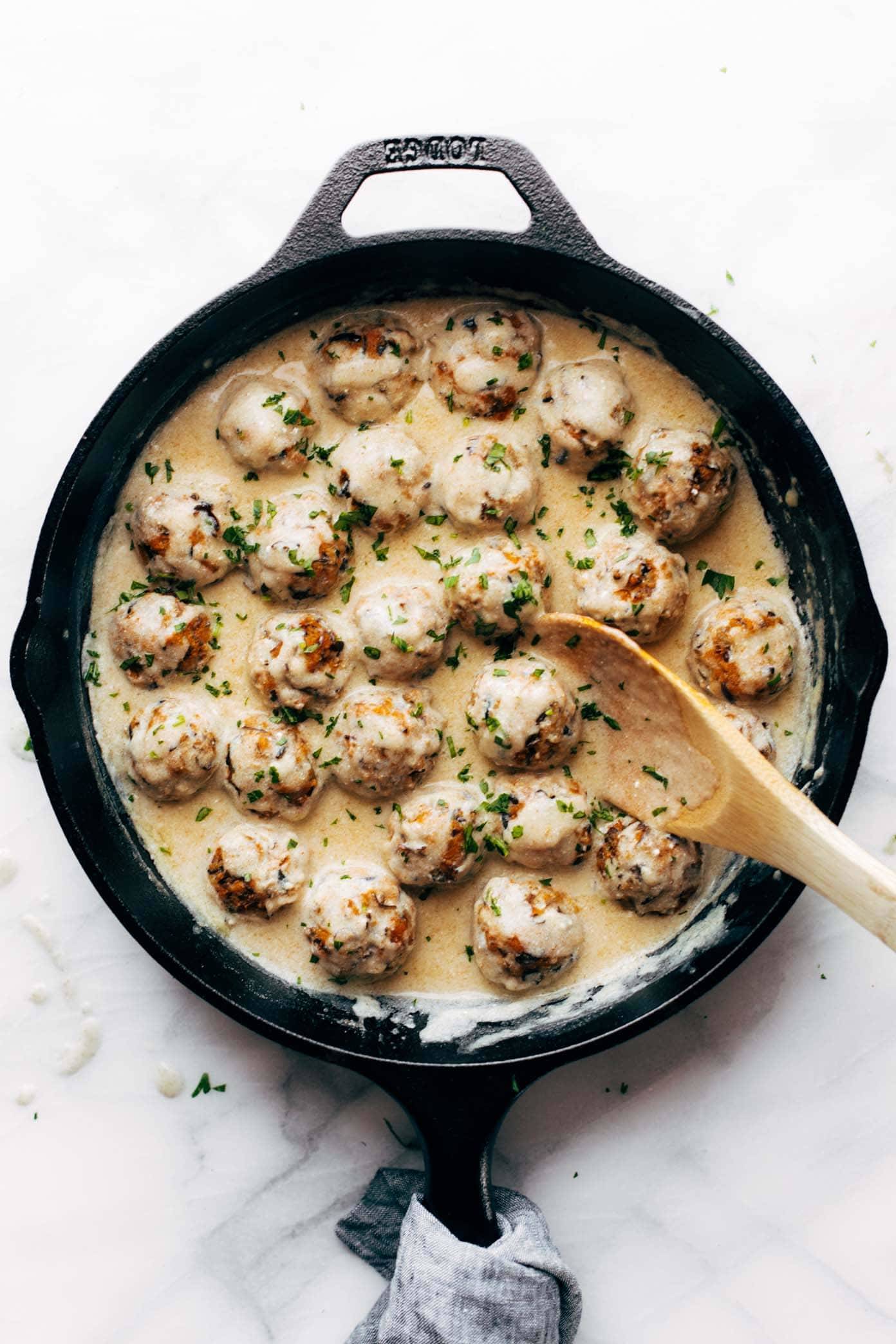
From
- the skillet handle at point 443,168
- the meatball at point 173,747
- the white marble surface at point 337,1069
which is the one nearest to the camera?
the skillet handle at point 443,168

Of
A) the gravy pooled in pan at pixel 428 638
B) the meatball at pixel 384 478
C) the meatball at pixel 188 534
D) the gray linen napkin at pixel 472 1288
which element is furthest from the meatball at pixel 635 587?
the gray linen napkin at pixel 472 1288

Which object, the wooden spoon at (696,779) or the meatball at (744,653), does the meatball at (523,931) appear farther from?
the meatball at (744,653)

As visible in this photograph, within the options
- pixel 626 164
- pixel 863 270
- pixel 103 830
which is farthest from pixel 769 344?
pixel 103 830

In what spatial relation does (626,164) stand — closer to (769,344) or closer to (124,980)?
(769,344)

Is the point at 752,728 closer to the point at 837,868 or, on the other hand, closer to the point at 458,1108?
the point at 837,868

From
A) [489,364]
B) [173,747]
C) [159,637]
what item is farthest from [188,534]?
[489,364]

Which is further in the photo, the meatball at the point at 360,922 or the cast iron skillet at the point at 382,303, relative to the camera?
the meatball at the point at 360,922
